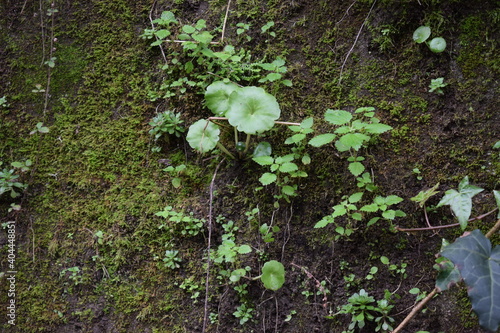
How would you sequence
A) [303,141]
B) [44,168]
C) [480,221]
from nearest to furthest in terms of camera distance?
[480,221], [303,141], [44,168]

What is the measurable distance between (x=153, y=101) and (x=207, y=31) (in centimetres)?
58

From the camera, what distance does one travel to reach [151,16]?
2598mm

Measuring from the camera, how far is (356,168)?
74.7 inches

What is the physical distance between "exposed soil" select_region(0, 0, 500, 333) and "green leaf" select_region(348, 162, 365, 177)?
170mm

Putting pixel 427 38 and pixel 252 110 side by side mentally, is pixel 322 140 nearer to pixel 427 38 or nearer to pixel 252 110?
pixel 252 110

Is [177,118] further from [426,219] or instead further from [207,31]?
[426,219]

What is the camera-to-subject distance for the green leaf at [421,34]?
204 cm

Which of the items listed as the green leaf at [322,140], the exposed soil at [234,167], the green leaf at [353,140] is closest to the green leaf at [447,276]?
the exposed soil at [234,167]

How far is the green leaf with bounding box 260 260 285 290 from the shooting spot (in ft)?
6.24

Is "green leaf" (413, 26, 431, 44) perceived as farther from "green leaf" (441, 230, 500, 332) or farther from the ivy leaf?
"green leaf" (441, 230, 500, 332)

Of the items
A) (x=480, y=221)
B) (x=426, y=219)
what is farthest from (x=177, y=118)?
(x=480, y=221)

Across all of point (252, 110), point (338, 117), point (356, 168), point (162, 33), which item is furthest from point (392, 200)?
point (162, 33)

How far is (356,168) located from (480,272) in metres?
0.70

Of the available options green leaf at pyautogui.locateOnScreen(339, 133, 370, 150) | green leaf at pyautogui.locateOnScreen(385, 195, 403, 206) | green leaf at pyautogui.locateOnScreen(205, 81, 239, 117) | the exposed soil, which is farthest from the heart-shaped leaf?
green leaf at pyautogui.locateOnScreen(385, 195, 403, 206)
